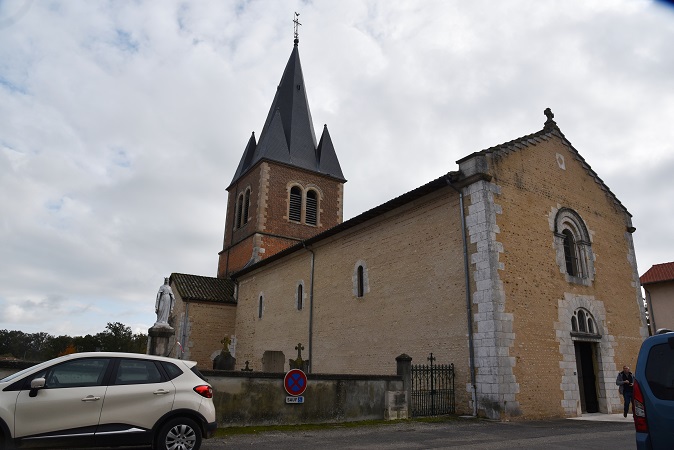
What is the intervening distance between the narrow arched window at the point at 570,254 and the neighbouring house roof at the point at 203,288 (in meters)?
18.5

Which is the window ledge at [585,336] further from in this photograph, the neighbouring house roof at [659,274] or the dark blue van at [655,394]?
the neighbouring house roof at [659,274]

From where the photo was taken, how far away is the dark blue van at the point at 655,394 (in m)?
4.24

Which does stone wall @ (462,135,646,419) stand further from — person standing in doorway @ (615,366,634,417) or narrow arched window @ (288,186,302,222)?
narrow arched window @ (288,186,302,222)

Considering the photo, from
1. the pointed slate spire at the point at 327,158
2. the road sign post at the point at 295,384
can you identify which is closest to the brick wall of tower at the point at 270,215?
the pointed slate spire at the point at 327,158

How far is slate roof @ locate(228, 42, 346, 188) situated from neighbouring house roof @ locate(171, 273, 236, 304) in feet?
26.8

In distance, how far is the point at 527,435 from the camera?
948cm

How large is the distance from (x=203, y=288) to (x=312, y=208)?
29.7 feet

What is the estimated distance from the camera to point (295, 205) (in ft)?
106

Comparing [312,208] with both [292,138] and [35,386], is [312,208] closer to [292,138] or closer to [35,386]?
[292,138]

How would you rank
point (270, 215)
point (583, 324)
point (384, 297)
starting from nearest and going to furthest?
point (583, 324), point (384, 297), point (270, 215)

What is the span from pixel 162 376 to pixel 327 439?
11.3ft

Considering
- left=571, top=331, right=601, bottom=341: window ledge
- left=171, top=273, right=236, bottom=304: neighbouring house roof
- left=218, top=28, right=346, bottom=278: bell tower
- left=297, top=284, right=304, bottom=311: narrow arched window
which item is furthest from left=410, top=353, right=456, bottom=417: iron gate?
left=218, top=28, right=346, bottom=278: bell tower

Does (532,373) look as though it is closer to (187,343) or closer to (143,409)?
(143,409)

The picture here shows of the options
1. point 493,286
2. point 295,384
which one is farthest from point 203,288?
point 493,286
